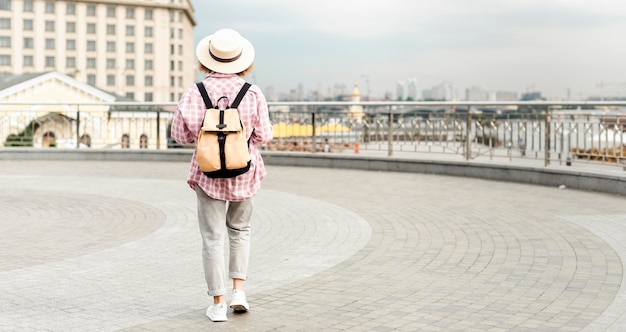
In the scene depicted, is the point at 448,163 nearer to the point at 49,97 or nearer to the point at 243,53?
the point at 243,53

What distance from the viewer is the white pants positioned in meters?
4.71

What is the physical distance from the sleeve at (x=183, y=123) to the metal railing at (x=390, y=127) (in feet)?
29.9

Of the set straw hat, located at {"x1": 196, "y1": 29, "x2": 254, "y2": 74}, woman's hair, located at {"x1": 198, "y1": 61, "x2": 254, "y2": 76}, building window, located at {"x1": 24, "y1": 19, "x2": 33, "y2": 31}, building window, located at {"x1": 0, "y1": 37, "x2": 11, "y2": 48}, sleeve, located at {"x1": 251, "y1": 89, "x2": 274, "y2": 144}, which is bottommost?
sleeve, located at {"x1": 251, "y1": 89, "x2": 274, "y2": 144}

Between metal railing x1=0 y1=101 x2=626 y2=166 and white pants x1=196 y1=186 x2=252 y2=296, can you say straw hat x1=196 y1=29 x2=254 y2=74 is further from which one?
metal railing x1=0 y1=101 x2=626 y2=166

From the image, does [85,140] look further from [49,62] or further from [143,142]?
[49,62]

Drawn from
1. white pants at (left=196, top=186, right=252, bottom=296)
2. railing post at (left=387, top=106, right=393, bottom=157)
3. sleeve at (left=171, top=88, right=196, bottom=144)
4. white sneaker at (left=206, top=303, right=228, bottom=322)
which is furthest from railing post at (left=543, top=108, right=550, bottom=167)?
white sneaker at (left=206, top=303, right=228, bottom=322)

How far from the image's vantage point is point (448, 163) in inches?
581

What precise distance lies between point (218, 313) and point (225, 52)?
171 cm

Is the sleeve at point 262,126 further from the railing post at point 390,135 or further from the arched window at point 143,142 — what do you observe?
the arched window at point 143,142

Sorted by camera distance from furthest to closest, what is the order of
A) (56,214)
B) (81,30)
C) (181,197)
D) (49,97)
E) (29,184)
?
(81,30) → (49,97) → (29,184) → (181,197) → (56,214)

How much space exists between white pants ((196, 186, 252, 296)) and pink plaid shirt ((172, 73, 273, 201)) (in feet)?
0.31

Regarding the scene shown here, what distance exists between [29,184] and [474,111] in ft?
28.3

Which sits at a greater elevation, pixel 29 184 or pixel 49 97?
pixel 49 97

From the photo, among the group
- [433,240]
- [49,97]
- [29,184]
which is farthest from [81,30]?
[433,240]
